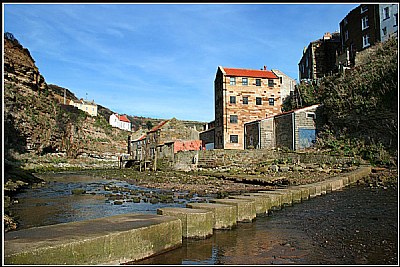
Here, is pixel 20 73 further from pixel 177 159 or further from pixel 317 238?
pixel 317 238

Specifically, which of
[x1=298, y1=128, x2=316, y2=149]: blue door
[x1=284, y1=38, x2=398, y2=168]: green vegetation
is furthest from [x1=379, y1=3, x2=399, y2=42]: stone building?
[x1=298, y1=128, x2=316, y2=149]: blue door

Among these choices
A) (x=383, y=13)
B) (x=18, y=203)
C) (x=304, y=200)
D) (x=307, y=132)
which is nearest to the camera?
(x=304, y=200)

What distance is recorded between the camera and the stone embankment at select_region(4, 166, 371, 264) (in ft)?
9.19

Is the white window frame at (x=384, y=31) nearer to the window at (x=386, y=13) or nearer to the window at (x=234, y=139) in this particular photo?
the window at (x=386, y=13)

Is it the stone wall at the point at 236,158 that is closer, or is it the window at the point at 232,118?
the stone wall at the point at 236,158

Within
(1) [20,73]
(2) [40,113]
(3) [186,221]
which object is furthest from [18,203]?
(2) [40,113]

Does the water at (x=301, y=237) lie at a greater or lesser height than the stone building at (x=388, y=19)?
lesser

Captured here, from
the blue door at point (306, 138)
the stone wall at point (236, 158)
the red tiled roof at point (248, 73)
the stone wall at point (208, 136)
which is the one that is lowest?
the stone wall at point (236, 158)

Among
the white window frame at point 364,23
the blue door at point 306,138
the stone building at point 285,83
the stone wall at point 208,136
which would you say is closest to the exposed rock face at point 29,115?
the stone wall at point 208,136

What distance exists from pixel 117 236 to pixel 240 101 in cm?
3437

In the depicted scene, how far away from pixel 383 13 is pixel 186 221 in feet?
139

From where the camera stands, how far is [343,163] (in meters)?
20.1

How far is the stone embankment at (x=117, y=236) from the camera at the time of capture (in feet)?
9.19

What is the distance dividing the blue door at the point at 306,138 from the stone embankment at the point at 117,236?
24.8 meters
